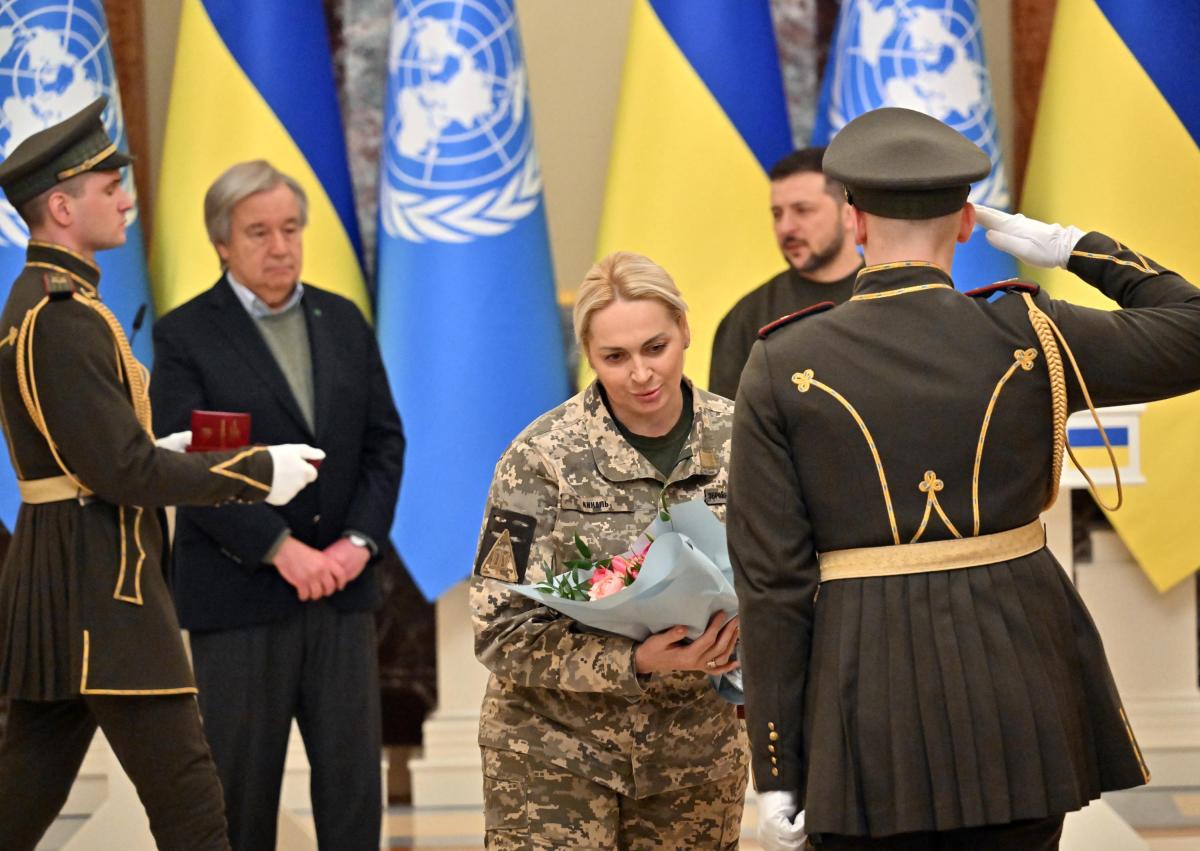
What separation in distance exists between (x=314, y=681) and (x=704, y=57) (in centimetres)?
196

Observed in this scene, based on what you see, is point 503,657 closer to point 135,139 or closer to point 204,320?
point 204,320

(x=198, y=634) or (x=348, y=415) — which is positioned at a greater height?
(x=348, y=415)

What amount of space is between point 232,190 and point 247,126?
856 mm

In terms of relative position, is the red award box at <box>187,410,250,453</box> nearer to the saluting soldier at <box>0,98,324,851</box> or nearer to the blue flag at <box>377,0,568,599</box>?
the saluting soldier at <box>0,98,324,851</box>

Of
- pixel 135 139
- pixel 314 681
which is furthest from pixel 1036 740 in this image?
pixel 135 139

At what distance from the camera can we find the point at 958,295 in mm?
1852

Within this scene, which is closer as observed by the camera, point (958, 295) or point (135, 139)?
point (958, 295)

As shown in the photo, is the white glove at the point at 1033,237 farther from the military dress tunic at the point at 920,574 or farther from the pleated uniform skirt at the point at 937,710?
the pleated uniform skirt at the point at 937,710

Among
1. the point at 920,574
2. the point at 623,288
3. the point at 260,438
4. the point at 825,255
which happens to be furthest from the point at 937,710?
the point at 825,255

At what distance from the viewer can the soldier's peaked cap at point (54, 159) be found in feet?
9.70

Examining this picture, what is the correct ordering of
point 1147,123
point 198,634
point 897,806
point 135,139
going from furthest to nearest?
point 135,139, point 1147,123, point 198,634, point 897,806

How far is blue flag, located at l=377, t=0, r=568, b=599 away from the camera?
4.16 m

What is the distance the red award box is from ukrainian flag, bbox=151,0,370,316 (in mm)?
1144

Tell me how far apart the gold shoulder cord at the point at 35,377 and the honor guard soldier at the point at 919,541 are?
4.98ft
